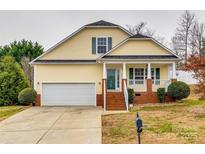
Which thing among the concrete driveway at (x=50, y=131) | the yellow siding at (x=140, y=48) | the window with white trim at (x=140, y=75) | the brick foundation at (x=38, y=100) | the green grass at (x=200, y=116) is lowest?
the concrete driveway at (x=50, y=131)

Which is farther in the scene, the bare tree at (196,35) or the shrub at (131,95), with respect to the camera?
the bare tree at (196,35)

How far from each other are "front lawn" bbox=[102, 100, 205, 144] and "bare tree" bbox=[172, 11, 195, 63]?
33.4 metres

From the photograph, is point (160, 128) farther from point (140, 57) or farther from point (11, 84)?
point (11, 84)

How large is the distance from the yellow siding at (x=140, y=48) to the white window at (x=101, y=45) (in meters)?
1.83

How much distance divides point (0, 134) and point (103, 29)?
15.0 m

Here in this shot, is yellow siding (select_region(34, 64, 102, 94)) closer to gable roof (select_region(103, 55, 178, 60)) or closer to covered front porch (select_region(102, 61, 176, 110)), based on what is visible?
covered front porch (select_region(102, 61, 176, 110))

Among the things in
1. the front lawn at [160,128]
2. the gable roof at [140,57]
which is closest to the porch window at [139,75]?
the gable roof at [140,57]

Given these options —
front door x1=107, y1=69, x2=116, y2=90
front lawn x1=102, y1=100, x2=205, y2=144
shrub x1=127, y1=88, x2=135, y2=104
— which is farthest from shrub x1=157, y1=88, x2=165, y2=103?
front lawn x1=102, y1=100, x2=205, y2=144

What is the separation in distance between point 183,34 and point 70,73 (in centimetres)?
2945

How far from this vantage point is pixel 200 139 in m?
11.1

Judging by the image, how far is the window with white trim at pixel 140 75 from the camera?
2555 cm

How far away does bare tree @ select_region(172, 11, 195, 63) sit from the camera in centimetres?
4844

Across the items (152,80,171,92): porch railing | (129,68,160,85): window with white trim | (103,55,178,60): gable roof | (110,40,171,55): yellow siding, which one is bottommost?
(152,80,171,92): porch railing

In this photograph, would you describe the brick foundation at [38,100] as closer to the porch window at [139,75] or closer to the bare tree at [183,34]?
the porch window at [139,75]
